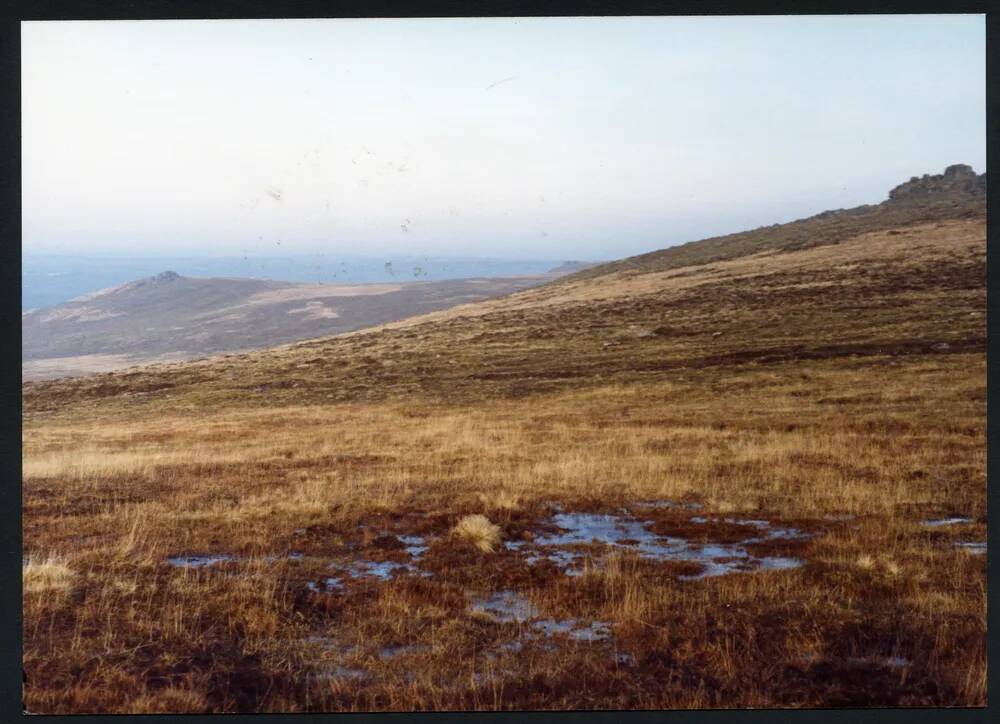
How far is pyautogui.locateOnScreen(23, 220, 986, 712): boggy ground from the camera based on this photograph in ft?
29.3

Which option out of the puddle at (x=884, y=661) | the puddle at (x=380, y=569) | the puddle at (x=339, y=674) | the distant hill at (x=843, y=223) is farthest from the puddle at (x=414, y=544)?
the distant hill at (x=843, y=223)

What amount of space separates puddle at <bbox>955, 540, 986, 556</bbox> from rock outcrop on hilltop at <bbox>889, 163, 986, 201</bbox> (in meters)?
47.5

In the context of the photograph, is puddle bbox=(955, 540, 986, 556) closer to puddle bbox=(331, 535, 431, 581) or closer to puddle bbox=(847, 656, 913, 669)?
puddle bbox=(847, 656, 913, 669)

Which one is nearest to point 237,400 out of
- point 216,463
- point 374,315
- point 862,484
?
point 216,463

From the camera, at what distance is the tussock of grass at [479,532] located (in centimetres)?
1161

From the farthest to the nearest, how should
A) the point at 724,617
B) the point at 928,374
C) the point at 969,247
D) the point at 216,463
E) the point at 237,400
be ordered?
the point at 969,247, the point at 237,400, the point at 928,374, the point at 216,463, the point at 724,617

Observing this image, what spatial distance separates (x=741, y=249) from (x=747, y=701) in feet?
147

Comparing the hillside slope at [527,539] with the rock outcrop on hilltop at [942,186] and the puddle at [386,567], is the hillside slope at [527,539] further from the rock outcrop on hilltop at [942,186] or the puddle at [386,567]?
the rock outcrop on hilltop at [942,186]

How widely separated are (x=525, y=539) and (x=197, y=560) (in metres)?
4.71

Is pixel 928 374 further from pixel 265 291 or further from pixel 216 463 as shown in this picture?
→ pixel 265 291

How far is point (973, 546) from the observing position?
36.2ft

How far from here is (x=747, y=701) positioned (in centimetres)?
870

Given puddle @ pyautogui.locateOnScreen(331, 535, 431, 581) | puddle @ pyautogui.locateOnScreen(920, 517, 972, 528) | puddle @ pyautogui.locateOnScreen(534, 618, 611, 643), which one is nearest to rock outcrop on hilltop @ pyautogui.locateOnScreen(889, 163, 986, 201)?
puddle @ pyautogui.locateOnScreen(920, 517, 972, 528)

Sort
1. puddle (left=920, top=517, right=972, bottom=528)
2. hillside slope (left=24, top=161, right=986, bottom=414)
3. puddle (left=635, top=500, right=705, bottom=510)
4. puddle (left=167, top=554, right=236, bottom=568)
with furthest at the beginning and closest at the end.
Answer: hillside slope (left=24, top=161, right=986, bottom=414) → puddle (left=635, top=500, right=705, bottom=510) → puddle (left=920, top=517, right=972, bottom=528) → puddle (left=167, top=554, right=236, bottom=568)
